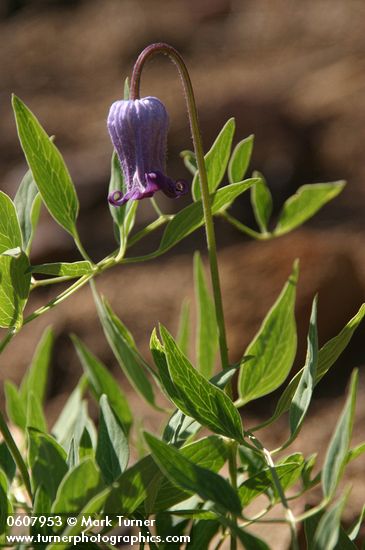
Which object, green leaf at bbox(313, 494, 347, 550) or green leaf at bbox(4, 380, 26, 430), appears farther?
green leaf at bbox(4, 380, 26, 430)

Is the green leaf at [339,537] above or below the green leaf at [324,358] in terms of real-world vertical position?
below

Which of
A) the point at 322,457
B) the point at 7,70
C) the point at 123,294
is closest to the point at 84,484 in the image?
the point at 322,457

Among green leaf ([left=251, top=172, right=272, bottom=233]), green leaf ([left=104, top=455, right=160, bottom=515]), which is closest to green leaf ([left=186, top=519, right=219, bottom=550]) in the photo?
green leaf ([left=104, top=455, right=160, bottom=515])

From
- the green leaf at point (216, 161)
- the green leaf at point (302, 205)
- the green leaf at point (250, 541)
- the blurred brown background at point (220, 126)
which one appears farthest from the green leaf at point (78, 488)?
the blurred brown background at point (220, 126)

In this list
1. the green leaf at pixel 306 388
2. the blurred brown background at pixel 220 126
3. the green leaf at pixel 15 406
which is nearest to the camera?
the green leaf at pixel 306 388

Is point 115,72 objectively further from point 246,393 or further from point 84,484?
point 84,484

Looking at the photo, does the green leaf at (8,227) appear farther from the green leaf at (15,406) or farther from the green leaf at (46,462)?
the green leaf at (15,406)

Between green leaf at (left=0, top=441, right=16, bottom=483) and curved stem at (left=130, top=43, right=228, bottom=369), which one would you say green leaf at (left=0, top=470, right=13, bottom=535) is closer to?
green leaf at (left=0, top=441, right=16, bottom=483)
